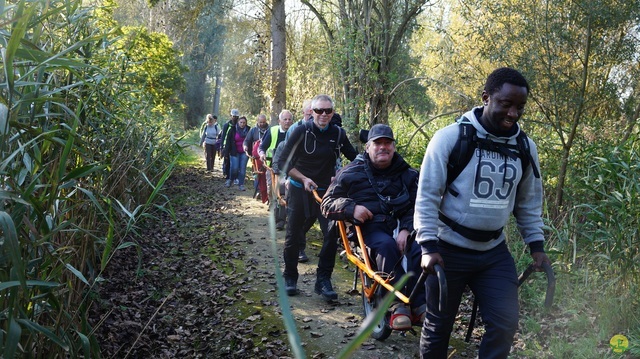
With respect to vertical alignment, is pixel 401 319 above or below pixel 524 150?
below

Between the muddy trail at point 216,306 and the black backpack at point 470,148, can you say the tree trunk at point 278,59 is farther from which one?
the black backpack at point 470,148

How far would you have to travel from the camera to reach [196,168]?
21781 millimetres

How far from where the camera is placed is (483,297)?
11.6 feet

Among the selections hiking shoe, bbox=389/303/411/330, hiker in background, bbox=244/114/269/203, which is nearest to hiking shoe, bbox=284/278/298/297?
hiking shoe, bbox=389/303/411/330

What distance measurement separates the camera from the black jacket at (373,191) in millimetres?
5273

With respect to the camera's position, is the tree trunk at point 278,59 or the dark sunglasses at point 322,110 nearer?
the dark sunglasses at point 322,110

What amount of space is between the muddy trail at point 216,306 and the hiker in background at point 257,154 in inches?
97.7

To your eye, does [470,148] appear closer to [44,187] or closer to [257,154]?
[44,187]

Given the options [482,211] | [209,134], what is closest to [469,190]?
Answer: [482,211]

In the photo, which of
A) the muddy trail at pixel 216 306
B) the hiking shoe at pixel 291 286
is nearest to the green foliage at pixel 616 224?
the muddy trail at pixel 216 306

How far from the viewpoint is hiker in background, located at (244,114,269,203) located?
42.4 ft

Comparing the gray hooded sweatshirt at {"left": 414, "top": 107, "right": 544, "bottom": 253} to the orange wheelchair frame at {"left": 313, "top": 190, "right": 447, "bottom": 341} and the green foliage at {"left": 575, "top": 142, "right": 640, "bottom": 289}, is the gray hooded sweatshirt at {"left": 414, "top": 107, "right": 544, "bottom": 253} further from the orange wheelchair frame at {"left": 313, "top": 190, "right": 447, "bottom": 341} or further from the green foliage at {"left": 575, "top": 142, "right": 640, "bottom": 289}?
the green foliage at {"left": 575, "top": 142, "right": 640, "bottom": 289}

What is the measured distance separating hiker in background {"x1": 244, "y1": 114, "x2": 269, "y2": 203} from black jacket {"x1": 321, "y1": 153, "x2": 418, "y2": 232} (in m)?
6.93

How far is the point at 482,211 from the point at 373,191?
1.99 meters
